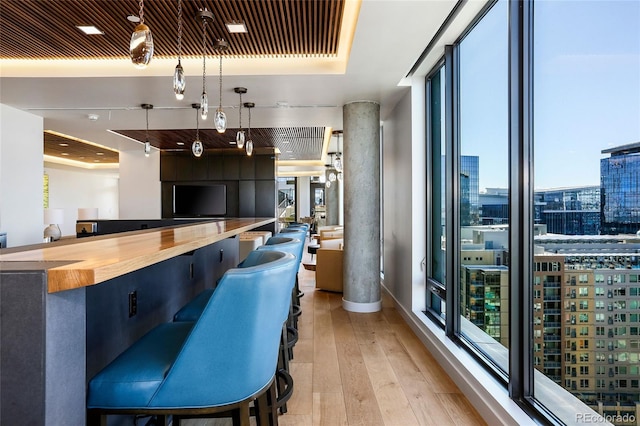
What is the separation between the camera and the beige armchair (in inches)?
200

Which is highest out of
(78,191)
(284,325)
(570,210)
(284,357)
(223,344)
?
(78,191)

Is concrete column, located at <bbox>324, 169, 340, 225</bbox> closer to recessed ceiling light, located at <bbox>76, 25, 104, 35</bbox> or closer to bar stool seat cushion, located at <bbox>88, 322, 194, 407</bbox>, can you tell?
recessed ceiling light, located at <bbox>76, 25, 104, 35</bbox>

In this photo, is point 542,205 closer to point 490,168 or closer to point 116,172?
point 490,168

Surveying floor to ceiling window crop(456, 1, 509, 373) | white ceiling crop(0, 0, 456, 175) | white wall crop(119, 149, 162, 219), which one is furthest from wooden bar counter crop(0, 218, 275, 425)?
white wall crop(119, 149, 162, 219)

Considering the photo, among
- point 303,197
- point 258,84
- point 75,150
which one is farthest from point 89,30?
point 303,197

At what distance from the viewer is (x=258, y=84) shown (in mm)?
3861

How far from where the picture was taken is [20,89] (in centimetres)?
398

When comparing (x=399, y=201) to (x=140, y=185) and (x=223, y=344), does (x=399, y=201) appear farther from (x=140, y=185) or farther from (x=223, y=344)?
(x=140, y=185)

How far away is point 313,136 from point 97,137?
4.25 meters

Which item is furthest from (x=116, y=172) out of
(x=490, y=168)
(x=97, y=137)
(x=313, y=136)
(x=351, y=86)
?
(x=490, y=168)

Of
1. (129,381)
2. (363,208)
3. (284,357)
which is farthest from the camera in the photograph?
(363,208)

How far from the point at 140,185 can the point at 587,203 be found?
9076mm

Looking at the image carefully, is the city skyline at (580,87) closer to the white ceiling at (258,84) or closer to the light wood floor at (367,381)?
the white ceiling at (258,84)

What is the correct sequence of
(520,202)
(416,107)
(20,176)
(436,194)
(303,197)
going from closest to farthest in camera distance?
(520,202), (436,194), (416,107), (20,176), (303,197)
